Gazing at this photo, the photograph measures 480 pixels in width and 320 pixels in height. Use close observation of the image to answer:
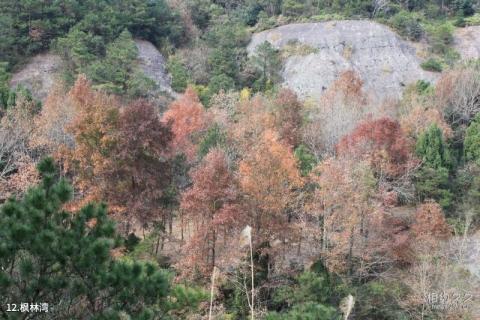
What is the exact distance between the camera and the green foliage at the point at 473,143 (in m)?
27.8

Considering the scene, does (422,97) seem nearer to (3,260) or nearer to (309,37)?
(309,37)

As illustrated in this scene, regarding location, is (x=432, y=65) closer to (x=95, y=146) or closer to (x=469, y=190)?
(x=469, y=190)

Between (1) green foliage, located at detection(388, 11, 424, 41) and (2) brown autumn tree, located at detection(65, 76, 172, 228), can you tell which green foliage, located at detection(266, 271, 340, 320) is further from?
(1) green foliage, located at detection(388, 11, 424, 41)

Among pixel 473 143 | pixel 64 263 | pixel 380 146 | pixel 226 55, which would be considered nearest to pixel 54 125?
pixel 380 146

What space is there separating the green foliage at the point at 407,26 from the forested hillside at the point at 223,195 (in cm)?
896

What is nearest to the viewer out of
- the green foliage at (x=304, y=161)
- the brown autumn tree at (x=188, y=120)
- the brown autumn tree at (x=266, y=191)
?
the brown autumn tree at (x=266, y=191)

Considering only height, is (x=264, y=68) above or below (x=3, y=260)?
below

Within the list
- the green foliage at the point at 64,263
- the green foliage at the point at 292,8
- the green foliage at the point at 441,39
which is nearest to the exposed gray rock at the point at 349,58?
the green foliage at the point at 441,39

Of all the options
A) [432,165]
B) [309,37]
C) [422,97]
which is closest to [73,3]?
[309,37]

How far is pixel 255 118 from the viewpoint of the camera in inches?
1173

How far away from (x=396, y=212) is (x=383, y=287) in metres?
7.14

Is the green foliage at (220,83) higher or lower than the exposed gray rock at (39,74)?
lower

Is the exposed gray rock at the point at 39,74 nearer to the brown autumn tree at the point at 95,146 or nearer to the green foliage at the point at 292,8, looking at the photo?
the brown autumn tree at the point at 95,146

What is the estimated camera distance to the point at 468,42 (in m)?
48.5
